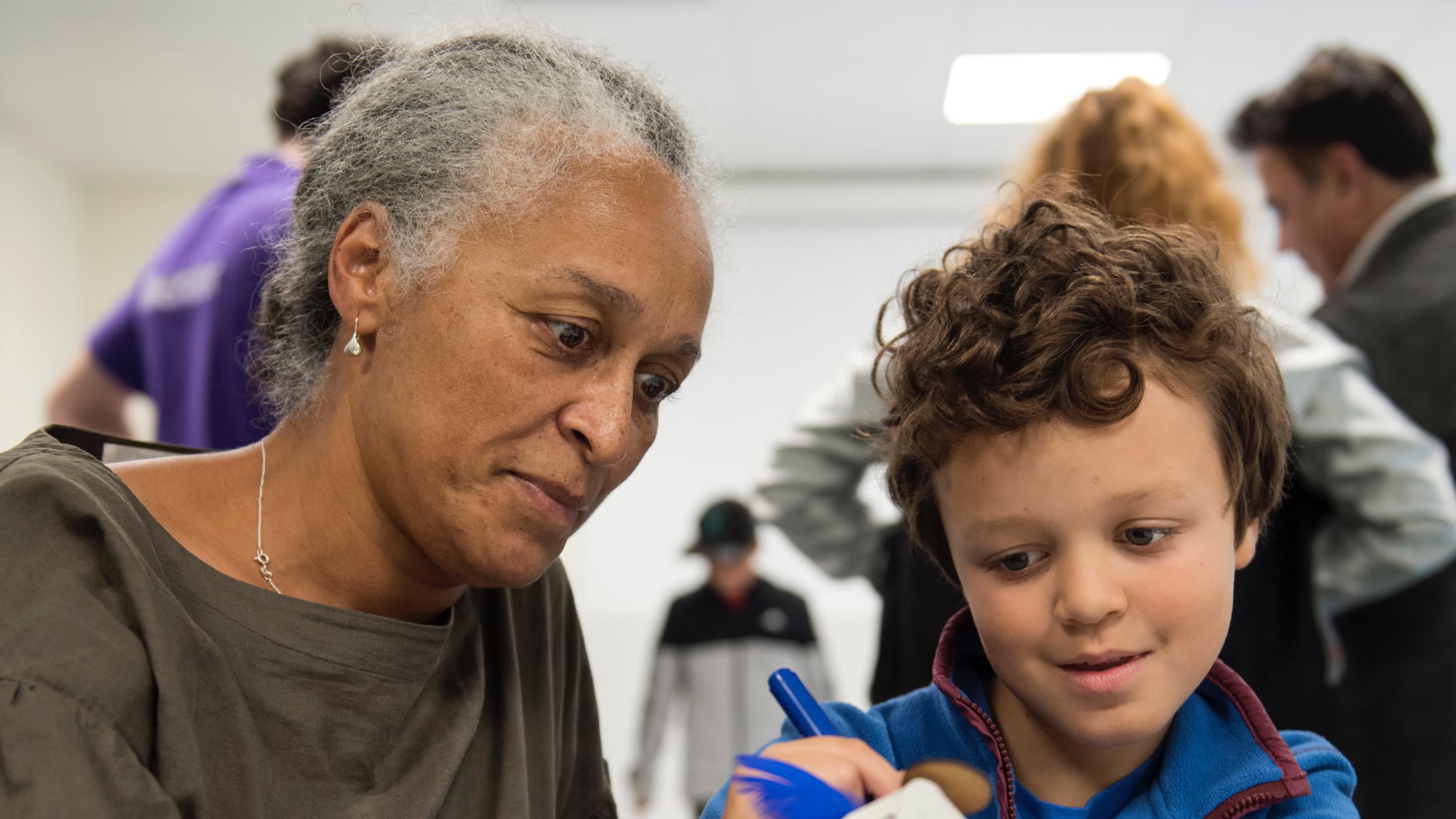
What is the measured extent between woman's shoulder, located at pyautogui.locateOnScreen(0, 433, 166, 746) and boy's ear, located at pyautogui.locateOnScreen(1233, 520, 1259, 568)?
0.81 meters

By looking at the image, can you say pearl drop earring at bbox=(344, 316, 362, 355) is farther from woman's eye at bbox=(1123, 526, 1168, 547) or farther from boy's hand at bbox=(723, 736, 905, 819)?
woman's eye at bbox=(1123, 526, 1168, 547)

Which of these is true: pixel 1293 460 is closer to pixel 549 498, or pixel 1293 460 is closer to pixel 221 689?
pixel 549 498

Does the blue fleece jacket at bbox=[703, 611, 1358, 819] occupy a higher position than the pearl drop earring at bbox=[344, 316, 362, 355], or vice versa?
the pearl drop earring at bbox=[344, 316, 362, 355]

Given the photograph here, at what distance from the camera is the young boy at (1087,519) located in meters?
0.84

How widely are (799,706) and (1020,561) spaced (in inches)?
7.7

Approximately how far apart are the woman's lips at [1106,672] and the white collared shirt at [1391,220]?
1323 millimetres

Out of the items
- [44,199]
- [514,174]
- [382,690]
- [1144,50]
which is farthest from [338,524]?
[44,199]

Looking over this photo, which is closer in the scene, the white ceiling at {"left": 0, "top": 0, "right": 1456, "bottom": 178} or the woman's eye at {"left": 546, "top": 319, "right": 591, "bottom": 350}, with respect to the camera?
the woman's eye at {"left": 546, "top": 319, "right": 591, "bottom": 350}

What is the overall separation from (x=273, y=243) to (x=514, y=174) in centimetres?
40

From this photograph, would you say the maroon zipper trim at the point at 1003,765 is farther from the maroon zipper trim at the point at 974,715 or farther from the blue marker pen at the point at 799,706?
the blue marker pen at the point at 799,706

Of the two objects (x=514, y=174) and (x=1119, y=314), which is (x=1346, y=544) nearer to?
(x=1119, y=314)

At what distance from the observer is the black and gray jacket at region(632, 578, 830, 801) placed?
349 centimetres

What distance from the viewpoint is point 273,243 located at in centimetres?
120

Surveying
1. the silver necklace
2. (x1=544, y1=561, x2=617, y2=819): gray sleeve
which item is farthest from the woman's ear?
(x1=544, y1=561, x2=617, y2=819): gray sleeve
